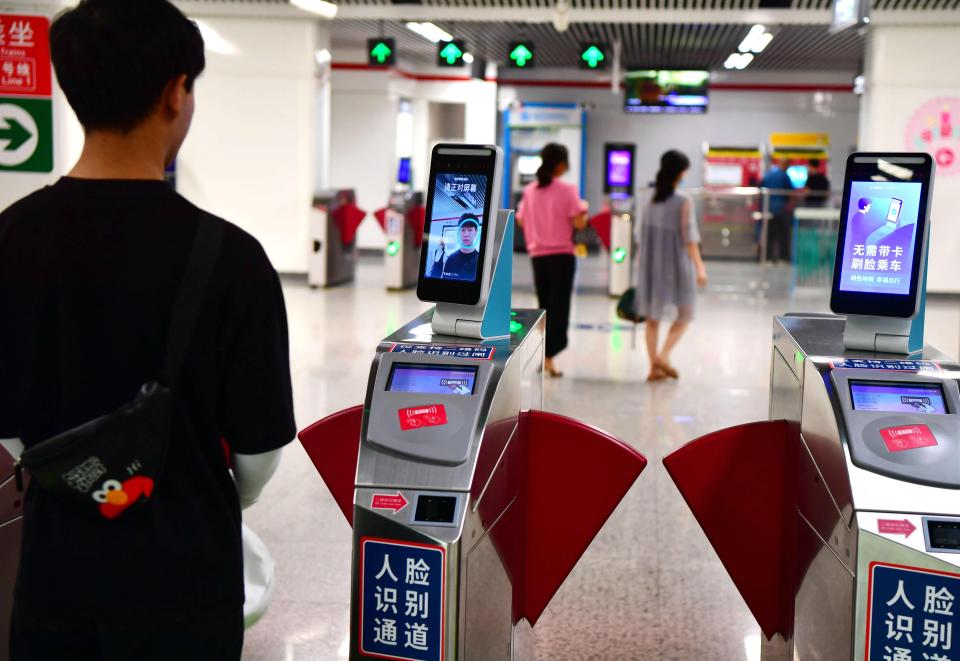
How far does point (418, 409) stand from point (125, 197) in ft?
3.13

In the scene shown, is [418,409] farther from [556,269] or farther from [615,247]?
[615,247]

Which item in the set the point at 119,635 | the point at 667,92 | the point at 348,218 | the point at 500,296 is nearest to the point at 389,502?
the point at 500,296

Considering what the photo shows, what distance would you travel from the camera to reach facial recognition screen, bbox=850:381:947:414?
2.18 metres

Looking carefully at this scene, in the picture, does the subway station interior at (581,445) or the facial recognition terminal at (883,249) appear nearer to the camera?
the subway station interior at (581,445)

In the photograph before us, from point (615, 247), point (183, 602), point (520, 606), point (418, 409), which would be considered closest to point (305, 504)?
point (520, 606)

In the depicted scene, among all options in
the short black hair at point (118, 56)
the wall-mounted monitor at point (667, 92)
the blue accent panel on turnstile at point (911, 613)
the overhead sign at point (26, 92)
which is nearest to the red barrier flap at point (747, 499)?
the blue accent panel on turnstile at point (911, 613)

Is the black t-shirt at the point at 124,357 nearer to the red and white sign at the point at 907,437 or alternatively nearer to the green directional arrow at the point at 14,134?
the red and white sign at the point at 907,437

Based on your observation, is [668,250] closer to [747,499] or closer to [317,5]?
[747,499]

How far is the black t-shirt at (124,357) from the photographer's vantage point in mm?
1361

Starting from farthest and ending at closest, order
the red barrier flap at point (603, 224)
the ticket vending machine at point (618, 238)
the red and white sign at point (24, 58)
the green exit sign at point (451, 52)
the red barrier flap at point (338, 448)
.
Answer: the green exit sign at point (451, 52) < the ticket vending machine at point (618, 238) < the red barrier flap at point (603, 224) < the red and white sign at point (24, 58) < the red barrier flap at point (338, 448)

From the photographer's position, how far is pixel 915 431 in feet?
7.00

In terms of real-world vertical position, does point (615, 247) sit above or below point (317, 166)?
below

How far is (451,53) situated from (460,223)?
9173 millimetres

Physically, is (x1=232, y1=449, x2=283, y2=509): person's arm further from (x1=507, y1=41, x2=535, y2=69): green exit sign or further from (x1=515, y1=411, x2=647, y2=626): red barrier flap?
(x1=507, y1=41, x2=535, y2=69): green exit sign
